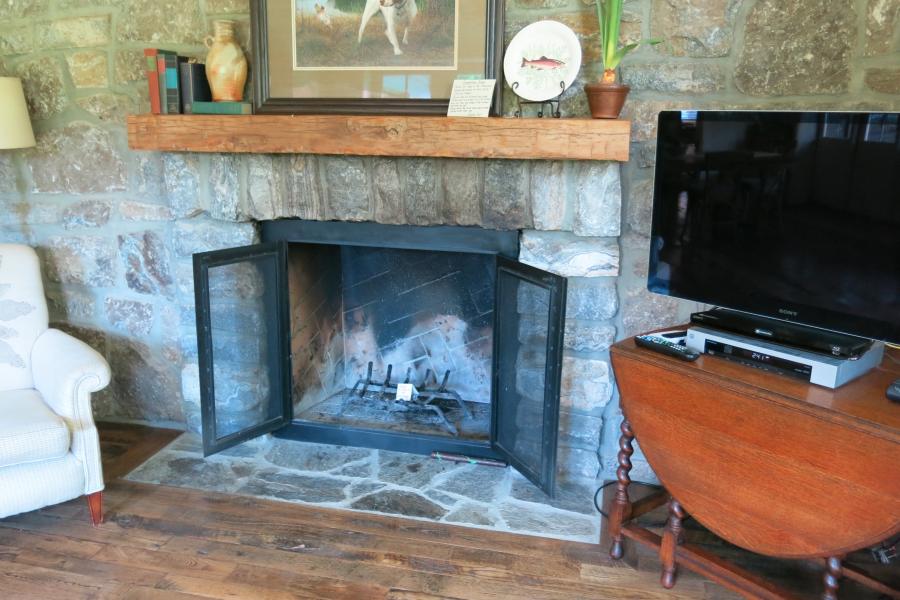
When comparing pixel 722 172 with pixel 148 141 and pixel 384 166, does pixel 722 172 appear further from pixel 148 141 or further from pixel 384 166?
pixel 148 141

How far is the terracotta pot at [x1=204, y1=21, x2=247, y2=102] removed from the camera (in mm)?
2434

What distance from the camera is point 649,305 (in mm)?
2434

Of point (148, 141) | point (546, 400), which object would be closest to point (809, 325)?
point (546, 400)

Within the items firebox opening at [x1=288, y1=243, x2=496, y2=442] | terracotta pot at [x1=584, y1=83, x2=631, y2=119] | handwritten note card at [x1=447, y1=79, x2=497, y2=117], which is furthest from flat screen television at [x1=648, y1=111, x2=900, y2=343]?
firebox opening at [x1=288, y1=243, x2=496, y2=442]

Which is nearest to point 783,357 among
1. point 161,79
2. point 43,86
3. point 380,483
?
point 380,483

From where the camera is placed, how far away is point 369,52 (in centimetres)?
239

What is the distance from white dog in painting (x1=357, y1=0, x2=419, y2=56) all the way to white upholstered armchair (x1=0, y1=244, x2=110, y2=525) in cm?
139

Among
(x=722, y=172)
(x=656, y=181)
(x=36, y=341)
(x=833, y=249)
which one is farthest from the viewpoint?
(x=36, y=341)

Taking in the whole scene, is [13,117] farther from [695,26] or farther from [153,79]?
[695,26]

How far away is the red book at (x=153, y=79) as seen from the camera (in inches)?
96.9

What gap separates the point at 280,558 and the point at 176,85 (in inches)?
62.9

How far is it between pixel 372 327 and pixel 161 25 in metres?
1.43

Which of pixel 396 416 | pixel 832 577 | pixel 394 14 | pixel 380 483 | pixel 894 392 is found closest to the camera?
pixel 894 392

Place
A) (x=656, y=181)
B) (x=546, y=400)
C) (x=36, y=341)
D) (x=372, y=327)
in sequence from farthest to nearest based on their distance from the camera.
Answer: (x=372, y=327)
(x=36, y=341)
(x=546, y=400)
(x=656, y=181)
